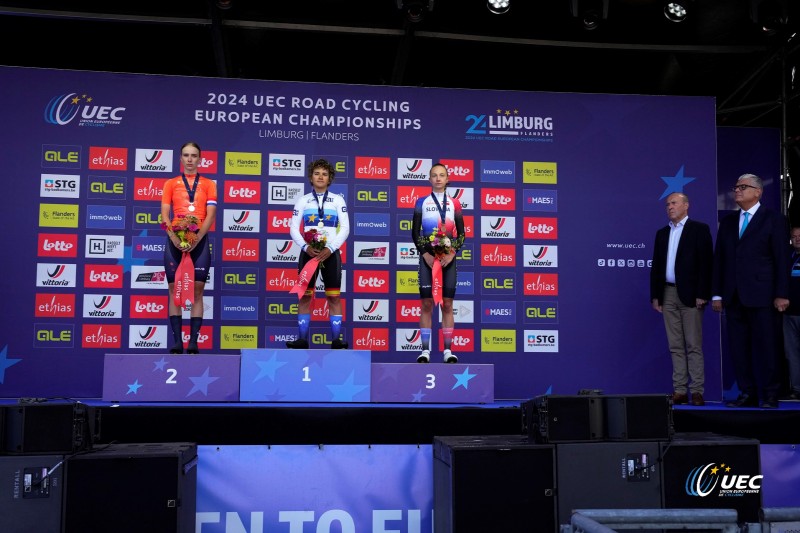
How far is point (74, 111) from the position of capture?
7469 mm

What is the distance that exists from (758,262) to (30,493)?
194 inches

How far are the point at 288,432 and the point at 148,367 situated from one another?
111 cm

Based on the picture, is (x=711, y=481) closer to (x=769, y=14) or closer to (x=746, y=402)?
(x=746, y=402)

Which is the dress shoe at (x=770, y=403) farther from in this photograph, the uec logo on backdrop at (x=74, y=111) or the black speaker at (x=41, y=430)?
the uec logo on backdrop at (x=74, y=111)

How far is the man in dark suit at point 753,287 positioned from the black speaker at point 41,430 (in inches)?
169

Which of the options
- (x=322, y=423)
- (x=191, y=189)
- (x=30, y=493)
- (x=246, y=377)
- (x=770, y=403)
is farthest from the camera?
(x=191, y=189)

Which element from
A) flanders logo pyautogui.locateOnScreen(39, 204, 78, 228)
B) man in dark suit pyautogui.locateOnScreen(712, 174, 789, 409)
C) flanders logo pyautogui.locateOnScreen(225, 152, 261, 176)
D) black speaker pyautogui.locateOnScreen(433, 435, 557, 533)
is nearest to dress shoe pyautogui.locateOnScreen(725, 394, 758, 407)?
man in dark suit pyautogui.locateOnScreen(712, 174, 789, 409)

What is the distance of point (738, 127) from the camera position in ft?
31.2

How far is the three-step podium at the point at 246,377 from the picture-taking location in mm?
5176

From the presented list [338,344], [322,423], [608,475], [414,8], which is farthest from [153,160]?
[608,475]

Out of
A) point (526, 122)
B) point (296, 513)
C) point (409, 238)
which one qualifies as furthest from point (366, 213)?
point (296, 513)

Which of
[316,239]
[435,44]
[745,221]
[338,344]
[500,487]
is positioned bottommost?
[500,487]

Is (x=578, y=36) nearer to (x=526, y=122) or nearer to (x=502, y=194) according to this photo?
(x=526, y=122)

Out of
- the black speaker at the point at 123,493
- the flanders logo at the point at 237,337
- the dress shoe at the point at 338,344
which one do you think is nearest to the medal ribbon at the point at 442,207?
the dress shoe at the point at 338,344
